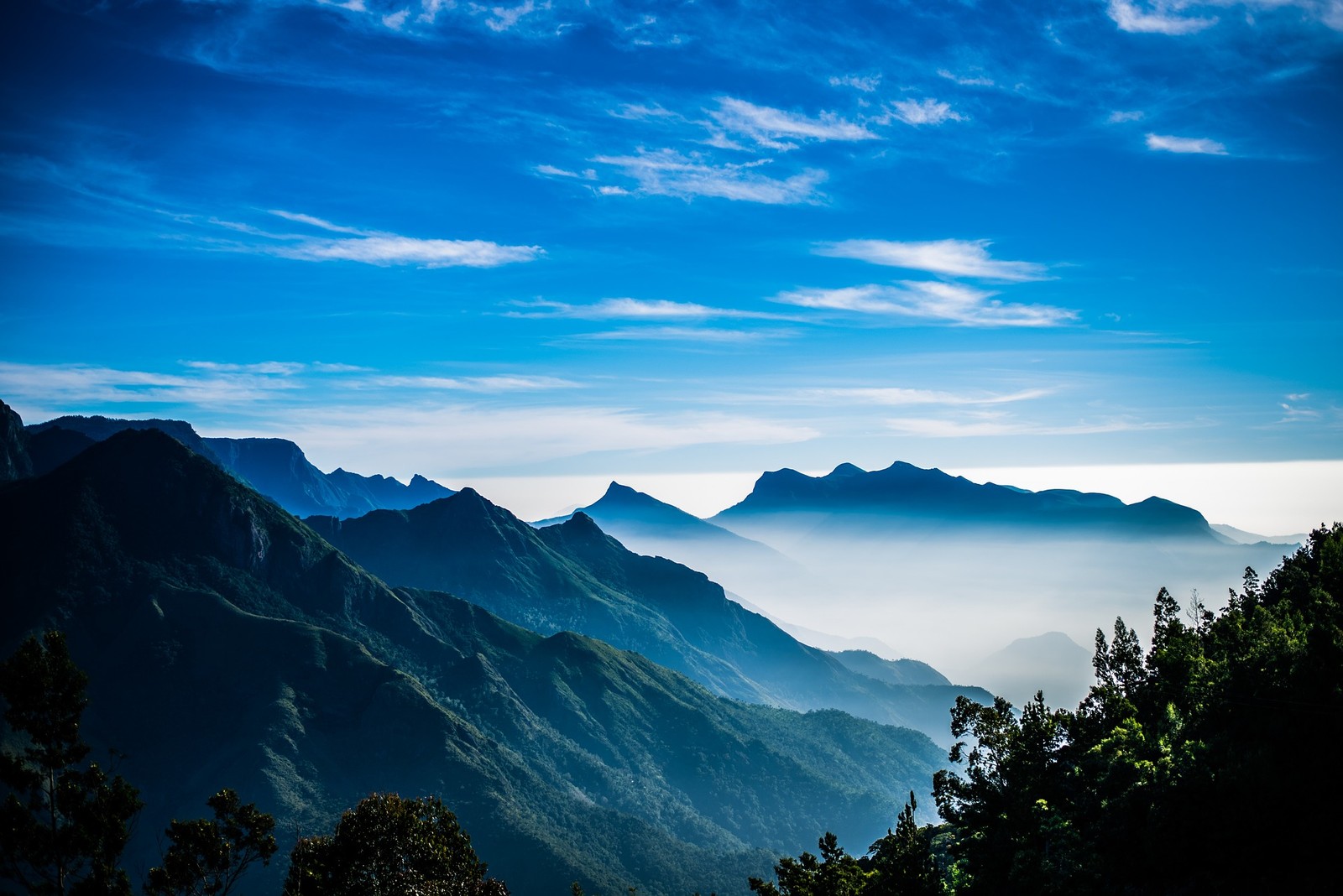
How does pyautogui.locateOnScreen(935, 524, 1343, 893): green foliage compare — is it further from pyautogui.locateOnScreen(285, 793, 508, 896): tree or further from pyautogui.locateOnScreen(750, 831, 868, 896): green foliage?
pyautogui.locateOnScreen(285, 793, 508, 896): tree

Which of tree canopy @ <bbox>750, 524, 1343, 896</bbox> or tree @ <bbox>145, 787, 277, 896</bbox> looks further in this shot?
tree canopy @ <bbox>750, 524, 1343, 896</bbox>

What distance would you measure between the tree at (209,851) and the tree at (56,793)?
2.64 meters

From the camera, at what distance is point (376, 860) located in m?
50.8

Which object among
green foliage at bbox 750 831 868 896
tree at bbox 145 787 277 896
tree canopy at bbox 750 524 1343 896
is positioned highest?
tree canopy at bbox 750 524 1343 896

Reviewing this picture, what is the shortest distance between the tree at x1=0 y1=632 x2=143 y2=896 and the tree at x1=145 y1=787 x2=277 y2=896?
264 cm

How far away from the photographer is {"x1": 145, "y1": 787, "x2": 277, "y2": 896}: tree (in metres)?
→ 51.5

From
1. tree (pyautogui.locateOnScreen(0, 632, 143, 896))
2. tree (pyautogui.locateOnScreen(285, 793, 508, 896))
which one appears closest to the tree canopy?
tree (pyautogui.locateOnScreen(285, 793, 508, 896))

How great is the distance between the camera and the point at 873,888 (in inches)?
2596

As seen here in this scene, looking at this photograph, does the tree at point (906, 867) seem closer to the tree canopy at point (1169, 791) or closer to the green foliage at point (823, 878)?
the tree canopy at point (1169, 791)

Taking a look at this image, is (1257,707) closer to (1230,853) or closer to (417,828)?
(1230,853)

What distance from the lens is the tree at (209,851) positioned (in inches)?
2029

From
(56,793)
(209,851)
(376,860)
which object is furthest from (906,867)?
(56,793)

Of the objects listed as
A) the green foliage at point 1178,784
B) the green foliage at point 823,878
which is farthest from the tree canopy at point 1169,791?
the green foliage at point 823,878

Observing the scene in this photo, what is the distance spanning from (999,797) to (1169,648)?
3924 centimetres
